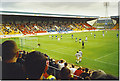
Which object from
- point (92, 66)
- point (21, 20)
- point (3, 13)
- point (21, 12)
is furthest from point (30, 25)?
point (92, 66)

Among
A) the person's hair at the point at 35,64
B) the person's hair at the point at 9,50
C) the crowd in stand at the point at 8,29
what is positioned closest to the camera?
the person's hair at the point at 35,64

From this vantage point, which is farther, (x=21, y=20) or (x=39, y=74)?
(x=21, y=20)

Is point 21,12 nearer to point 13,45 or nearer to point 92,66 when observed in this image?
point 92,66

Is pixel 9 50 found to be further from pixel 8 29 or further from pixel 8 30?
pixel 8 29

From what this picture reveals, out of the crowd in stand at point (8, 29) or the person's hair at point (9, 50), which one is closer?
the person's hair at point (9, 50)

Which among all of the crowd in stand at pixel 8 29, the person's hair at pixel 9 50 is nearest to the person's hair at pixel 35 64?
the person's hair at pixel 9 50

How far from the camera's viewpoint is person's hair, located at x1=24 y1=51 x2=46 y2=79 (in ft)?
9.50

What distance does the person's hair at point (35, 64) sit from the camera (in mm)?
2895

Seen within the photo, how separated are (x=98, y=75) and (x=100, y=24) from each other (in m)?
77.1

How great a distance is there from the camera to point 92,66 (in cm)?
1026

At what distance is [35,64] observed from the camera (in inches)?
114

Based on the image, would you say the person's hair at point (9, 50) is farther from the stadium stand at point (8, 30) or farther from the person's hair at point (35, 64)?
the stadium stand at point (8, 30)

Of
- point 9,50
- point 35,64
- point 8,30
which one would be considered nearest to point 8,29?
point 8,30

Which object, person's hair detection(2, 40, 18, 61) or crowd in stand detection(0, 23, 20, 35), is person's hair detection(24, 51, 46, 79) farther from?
crowd in stand detection(0, 23, 20, 35)
